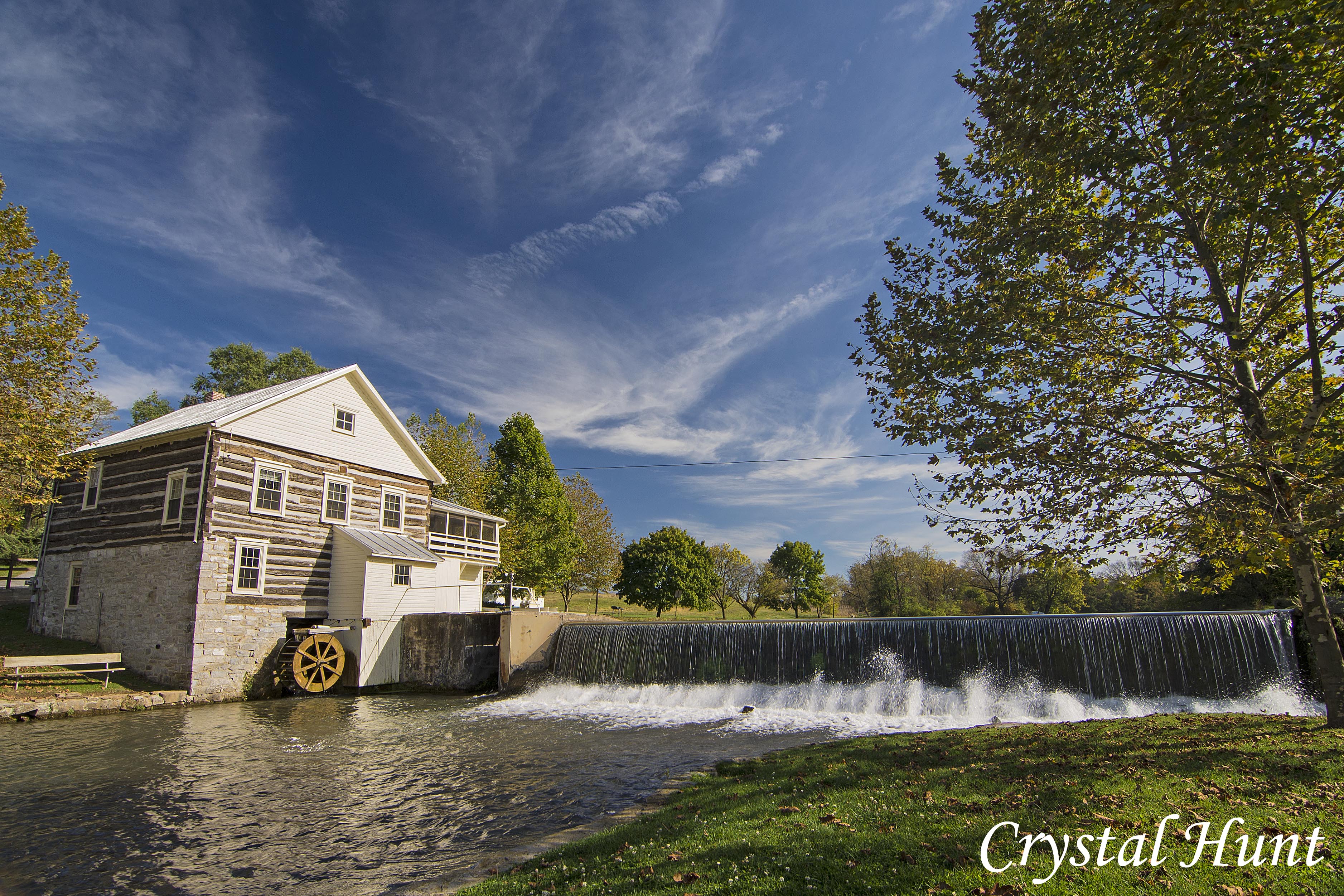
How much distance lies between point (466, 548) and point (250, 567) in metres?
9.58

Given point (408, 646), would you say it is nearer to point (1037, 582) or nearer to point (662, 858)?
point (662, 858)

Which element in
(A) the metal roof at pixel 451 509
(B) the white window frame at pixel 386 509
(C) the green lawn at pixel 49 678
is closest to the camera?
(C) the green lawn at pixel 49 678

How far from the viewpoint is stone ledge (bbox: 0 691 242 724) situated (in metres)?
15.8

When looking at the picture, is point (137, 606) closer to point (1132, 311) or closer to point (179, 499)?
point (179, 499)

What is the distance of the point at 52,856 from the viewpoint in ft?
25.3

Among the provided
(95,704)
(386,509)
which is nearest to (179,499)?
(95,704)

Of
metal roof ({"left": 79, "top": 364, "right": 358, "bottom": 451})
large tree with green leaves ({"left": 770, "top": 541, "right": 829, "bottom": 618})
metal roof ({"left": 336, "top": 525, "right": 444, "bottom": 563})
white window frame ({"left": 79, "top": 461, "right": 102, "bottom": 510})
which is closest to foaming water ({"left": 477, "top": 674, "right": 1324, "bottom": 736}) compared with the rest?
metal roof ({"left": 336, "top": 525, "right": 444, "bottom": 563})

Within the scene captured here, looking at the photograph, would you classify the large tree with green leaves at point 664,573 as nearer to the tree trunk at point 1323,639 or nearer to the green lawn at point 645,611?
the green lawn at point 645,611

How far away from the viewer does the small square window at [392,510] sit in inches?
1027

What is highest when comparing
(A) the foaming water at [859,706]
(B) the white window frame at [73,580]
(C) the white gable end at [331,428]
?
(C) the white gable end at [331,428]

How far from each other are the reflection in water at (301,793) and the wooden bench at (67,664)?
229cm

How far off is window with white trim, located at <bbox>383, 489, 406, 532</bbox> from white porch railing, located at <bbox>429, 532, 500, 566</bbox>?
Result: 67.8 inches

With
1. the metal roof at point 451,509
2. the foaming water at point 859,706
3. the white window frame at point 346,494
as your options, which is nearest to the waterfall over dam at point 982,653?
the foaming water at point 859,706

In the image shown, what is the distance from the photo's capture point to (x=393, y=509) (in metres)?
26.5
